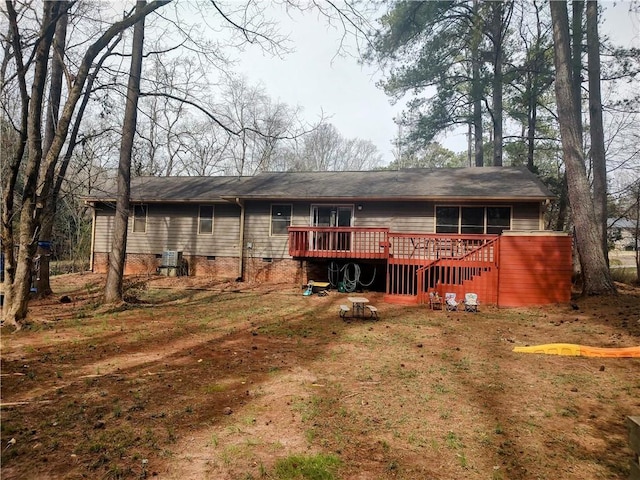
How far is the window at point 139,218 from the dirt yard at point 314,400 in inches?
342

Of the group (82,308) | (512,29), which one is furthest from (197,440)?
(512,29)

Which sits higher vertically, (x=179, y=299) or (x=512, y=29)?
(x=512, y=29)

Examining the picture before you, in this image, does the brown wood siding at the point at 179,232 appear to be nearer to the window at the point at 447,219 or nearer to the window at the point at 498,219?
the window at the point at 447,219

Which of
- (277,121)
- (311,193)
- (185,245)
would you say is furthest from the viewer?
(277,121)

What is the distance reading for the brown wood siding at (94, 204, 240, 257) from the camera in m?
14.4

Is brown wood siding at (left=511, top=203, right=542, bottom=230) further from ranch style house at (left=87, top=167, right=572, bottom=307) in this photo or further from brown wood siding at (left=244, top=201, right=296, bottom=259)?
brown wood siding at (left=244, top=201, right=296, bottom=259)

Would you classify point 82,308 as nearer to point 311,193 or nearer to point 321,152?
point 311,193

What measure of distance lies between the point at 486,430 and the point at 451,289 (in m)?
6.56

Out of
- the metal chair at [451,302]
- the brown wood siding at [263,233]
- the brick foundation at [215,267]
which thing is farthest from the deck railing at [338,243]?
the brick foundation at [215,267]

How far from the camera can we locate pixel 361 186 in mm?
13773

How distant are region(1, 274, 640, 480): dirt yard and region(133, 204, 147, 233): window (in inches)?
342

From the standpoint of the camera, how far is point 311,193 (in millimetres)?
13227

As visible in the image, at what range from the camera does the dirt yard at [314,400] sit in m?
2.55

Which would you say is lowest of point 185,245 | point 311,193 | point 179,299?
point 179,299
